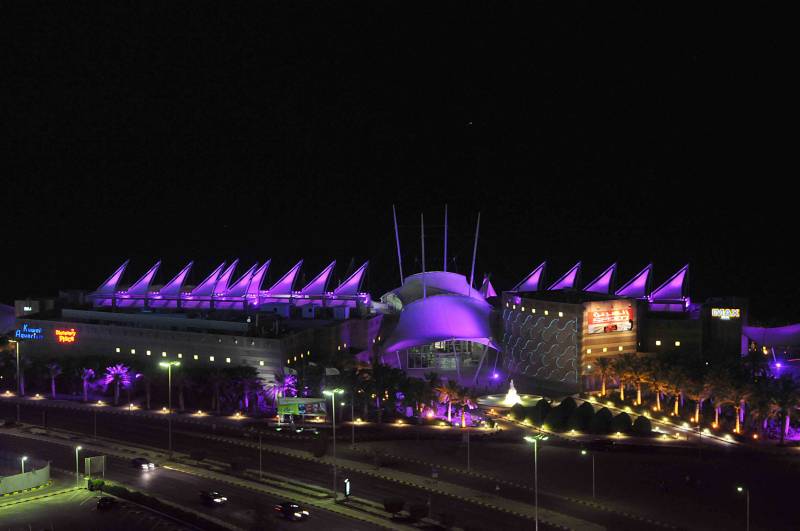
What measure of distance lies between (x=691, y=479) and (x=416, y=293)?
4536 cm

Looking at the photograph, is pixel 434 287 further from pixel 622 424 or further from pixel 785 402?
pixel 785 402

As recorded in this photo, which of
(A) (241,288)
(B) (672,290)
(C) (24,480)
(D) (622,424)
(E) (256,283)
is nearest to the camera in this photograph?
(C) (24,480)

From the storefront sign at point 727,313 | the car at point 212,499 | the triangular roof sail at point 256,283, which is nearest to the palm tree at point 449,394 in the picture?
the car at point 212,499

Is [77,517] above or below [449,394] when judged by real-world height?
below

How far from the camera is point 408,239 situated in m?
173

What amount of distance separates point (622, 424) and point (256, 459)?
2404 centimetres

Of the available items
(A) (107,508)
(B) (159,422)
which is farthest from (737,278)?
(A) (107,508)

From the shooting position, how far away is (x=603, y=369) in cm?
6675

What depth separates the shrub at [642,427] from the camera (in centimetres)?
5681

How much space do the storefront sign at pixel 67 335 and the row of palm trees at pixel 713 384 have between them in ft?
154

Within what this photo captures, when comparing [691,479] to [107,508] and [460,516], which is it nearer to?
[460,516]

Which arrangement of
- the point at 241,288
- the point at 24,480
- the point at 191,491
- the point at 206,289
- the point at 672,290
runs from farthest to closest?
1. the point at 241,288
2. the point at 206,289
3. the point at 672,290
4. the point at 24,480
5. the point at 191,491

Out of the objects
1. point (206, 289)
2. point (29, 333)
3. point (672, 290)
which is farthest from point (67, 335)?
point (672, 290)

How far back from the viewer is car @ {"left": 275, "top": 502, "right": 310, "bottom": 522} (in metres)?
39.7
